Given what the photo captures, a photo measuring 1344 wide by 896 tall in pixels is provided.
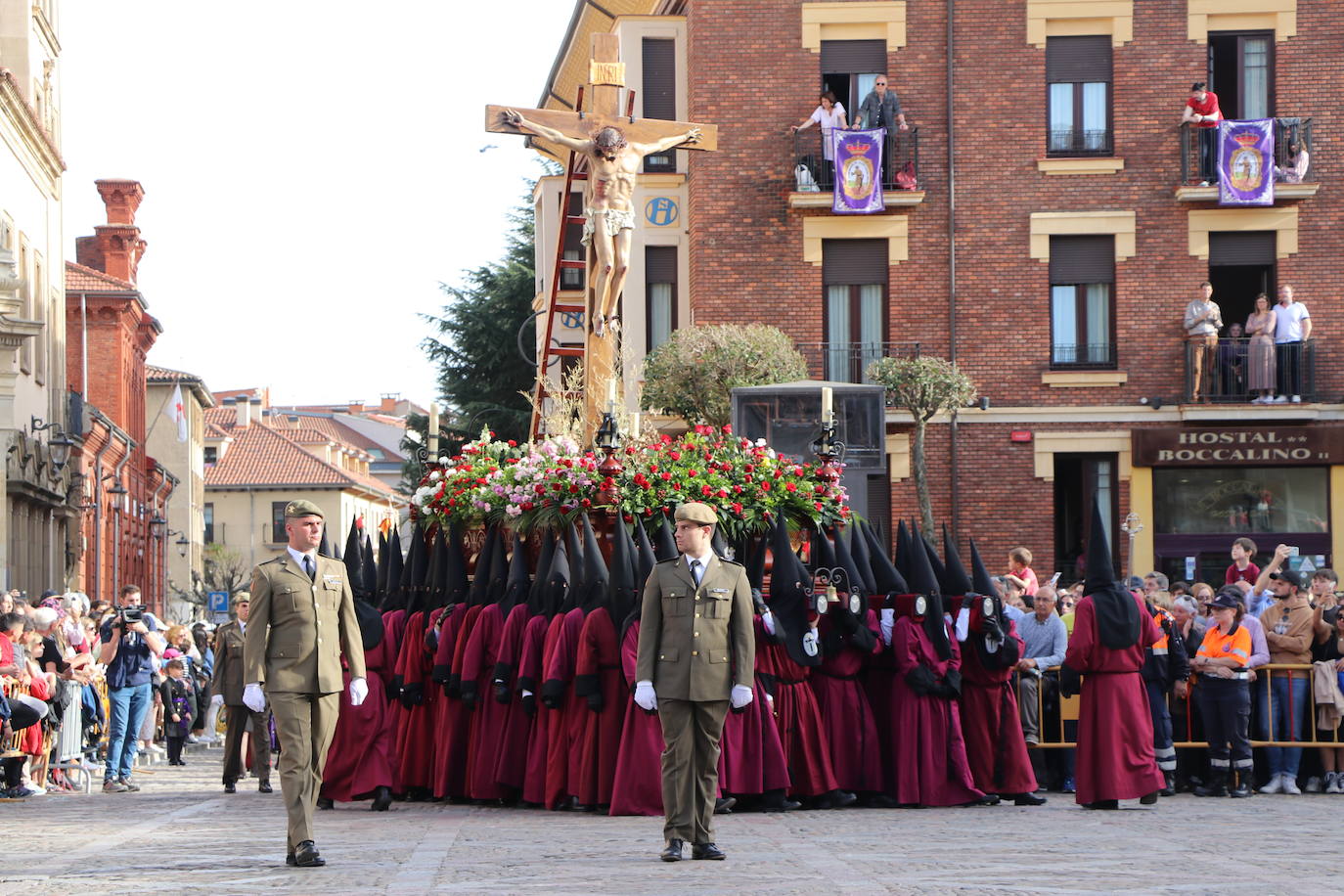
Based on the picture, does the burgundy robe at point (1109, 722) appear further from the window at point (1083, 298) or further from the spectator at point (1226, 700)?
the window at point (1083, 298)

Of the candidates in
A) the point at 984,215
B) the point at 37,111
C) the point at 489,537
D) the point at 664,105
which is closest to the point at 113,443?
the point at 37,111

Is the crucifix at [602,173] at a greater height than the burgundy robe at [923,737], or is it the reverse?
the crucifix at [602,173]

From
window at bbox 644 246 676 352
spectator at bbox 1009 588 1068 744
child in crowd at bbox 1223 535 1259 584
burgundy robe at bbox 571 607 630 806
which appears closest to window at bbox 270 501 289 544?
window at bbox 644 246 676 352

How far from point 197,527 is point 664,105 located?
195 ft

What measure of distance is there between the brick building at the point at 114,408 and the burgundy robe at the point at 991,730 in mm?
31592

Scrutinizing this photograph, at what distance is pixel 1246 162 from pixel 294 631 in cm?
2284

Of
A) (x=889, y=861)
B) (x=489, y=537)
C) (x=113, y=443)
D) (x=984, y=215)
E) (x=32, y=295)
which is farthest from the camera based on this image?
(x=113, y=443)

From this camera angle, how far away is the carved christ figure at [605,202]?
17562 millimetres

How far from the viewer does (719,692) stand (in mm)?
Result: 11234

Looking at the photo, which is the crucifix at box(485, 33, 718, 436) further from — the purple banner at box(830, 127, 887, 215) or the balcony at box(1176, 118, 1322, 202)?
the balcony at box(1176, 118, 1322, 202)

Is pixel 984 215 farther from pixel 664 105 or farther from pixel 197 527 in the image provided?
pixel 197 527

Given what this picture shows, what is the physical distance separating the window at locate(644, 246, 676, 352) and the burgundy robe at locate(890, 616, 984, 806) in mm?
18871

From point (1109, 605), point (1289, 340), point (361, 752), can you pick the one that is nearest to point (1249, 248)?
point (1289, 340)

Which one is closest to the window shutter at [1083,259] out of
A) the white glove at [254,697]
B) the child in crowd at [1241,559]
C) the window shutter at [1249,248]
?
the window shutter at [1249,248]
